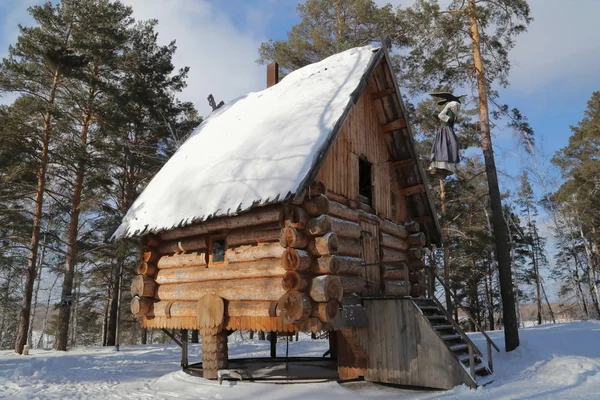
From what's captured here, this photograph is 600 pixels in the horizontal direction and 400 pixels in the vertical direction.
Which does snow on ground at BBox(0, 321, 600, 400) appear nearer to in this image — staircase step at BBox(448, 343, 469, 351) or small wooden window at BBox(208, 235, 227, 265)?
staircase step at BBox(448, 343, 469, 351)

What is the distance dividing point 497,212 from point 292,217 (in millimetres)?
8508

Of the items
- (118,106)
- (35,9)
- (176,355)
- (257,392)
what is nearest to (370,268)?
(257,392)

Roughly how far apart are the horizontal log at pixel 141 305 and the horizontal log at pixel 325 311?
17.8 ft

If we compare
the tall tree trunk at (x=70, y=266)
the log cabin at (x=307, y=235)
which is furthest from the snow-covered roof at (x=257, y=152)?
the tall tree trunk at (x=70, y=266)

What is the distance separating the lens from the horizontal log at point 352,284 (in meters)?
9.57

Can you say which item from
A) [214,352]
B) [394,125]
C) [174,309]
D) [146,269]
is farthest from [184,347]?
[394,125]

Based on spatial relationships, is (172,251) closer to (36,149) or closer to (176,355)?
(176,355)

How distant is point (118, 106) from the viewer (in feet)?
65.0

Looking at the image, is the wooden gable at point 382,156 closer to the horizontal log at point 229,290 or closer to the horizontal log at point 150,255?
the horizontal log at point 229,290

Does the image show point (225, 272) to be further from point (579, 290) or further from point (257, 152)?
point (579, 290)

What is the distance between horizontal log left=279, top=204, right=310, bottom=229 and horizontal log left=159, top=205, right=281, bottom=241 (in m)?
0.25

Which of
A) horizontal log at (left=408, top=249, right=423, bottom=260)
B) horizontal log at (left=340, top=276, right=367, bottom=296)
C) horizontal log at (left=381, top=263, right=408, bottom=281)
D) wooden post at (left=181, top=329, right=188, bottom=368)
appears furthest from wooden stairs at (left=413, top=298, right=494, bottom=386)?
wooden post at (left=181, top=329, right=188, bottom=368)

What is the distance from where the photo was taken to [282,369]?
12.3m

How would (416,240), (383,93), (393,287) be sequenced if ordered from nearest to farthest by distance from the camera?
(393,287)
(383,93)
(416,240)
